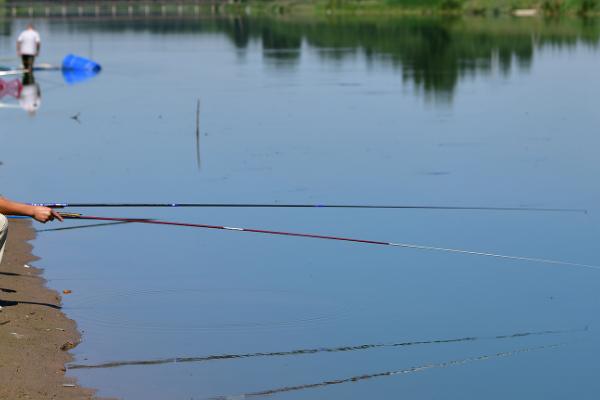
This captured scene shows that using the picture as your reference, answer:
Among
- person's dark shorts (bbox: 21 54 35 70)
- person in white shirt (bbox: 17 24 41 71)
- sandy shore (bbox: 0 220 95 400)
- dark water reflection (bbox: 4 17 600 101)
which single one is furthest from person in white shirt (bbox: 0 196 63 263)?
person's dark shorts (bbox: 21 54 35 70)

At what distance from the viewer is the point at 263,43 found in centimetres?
6128

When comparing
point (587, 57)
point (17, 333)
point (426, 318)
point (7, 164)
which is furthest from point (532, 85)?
point (17, 333)

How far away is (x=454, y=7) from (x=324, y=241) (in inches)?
3413

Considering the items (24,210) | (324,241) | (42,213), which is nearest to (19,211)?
(24,210)

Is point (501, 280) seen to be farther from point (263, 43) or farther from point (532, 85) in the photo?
point (263, 43)

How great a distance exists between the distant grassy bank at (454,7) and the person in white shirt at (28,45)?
55.7m

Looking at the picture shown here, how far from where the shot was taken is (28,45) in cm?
3756

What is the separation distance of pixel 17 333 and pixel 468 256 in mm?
5099

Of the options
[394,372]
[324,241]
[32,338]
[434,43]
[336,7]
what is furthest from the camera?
[336,7]

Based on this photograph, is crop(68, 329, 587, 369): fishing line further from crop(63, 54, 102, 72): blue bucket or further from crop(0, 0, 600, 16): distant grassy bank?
crop(0, 0, 600, 16): distant grassy bank

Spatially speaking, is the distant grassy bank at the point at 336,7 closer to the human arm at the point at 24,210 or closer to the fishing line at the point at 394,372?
the fishing line at the point at 394,372

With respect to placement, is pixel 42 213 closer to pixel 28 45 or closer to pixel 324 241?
pixel 324 241

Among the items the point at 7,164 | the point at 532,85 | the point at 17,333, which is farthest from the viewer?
the point at 532,85

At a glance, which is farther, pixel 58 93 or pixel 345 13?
pixel 345 13
